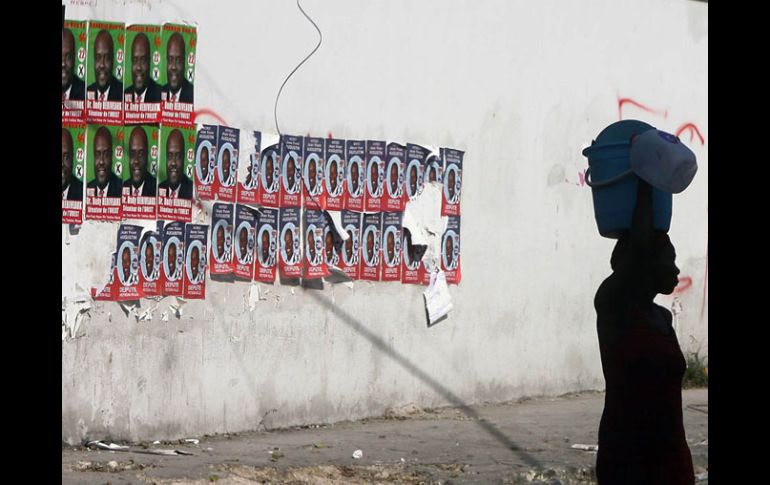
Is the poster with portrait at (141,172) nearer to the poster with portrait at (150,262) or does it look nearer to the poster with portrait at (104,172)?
the poster with portrait at (104,172)

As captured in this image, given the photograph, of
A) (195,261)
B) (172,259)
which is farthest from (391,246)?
(172,259)

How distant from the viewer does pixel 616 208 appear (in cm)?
423

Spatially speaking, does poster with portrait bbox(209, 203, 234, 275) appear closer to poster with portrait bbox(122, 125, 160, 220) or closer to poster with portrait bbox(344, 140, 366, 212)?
poster with portrait bbox(122, 125, 160, 220)

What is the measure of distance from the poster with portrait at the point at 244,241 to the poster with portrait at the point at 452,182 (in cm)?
187

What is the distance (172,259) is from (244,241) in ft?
1.99

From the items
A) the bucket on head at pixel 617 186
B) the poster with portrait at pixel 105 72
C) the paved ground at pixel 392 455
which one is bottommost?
the paved ground at pixel 392 455

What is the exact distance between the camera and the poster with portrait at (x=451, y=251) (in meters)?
9.81

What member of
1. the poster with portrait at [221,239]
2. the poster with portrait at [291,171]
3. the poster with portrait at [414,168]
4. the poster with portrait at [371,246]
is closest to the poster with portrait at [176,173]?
the poster with portrait at [221,239]

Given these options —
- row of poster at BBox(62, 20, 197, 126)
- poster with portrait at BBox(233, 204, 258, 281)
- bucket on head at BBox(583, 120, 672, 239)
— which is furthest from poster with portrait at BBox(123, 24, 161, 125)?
bucket on head at BBox(583, 120, 672, 239)

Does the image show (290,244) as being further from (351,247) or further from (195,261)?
(195,261)

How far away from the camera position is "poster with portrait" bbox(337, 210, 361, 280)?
9141mm

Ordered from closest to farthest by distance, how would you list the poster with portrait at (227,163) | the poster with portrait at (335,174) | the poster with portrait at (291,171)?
the poster with portrait at (227,163) → the poster with portrait at (291,171) → the poster with portrait at (335,174)

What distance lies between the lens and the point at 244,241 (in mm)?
8570

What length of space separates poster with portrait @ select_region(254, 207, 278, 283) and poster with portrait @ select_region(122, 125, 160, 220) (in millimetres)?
885
